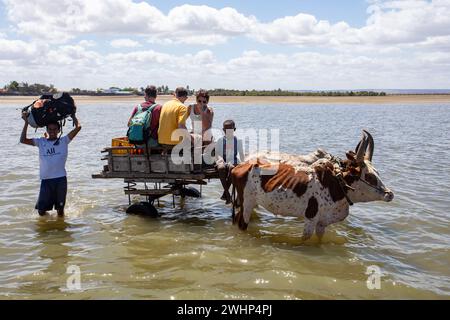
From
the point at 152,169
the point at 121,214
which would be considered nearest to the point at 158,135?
the point at 152,169

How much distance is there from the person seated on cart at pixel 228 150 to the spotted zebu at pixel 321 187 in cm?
78

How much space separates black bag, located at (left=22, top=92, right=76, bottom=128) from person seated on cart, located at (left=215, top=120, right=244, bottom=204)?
9.52ft

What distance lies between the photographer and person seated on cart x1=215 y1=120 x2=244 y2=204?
354 inches

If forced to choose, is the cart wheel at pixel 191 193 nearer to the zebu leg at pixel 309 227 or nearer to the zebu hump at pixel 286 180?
the zebu hump at pixel 286 180

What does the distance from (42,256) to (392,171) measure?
456 inches

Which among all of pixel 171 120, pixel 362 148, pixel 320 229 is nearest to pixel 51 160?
pixel 171 120

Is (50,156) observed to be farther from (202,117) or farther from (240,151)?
(240,151)

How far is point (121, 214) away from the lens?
10.5 metres

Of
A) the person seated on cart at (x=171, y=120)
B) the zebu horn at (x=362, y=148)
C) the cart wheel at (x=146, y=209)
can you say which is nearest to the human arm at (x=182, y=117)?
the person seated on cart at (x=171, y=120)

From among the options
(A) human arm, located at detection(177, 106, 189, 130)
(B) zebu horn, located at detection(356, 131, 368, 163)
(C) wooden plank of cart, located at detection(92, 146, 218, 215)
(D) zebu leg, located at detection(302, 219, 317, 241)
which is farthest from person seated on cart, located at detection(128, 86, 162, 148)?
(B) zebu horn, located at detection(356, 131, 368, 163)

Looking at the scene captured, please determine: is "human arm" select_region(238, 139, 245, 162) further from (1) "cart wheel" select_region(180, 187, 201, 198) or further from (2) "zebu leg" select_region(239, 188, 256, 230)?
(1) "cart wheel" select_region(180, 187, 201, 198)

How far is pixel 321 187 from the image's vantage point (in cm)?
811

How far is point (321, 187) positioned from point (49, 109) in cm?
519
